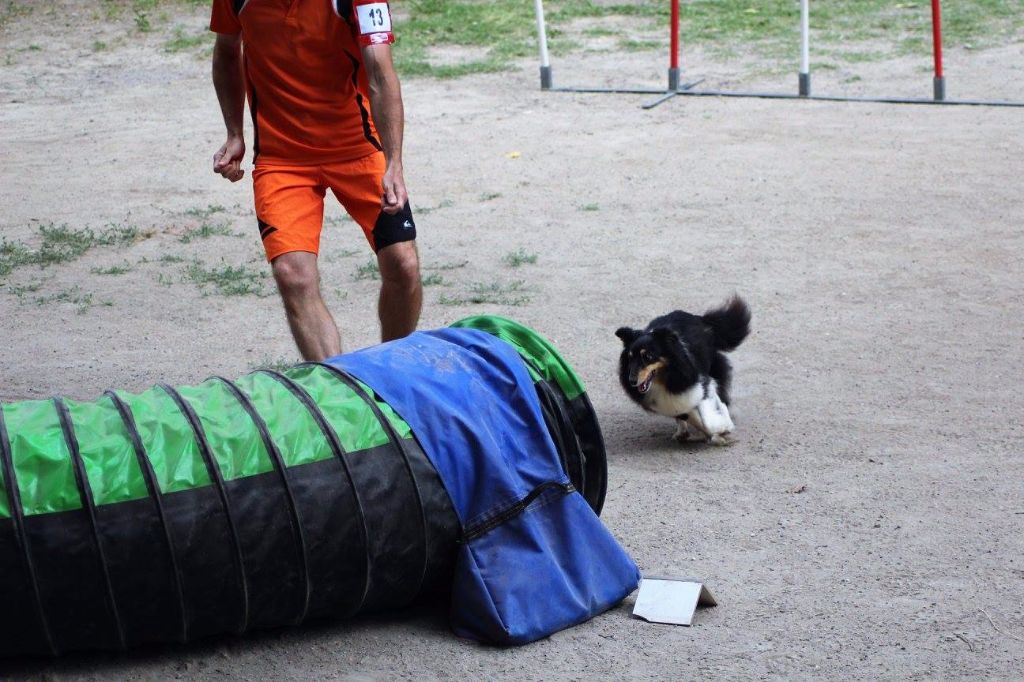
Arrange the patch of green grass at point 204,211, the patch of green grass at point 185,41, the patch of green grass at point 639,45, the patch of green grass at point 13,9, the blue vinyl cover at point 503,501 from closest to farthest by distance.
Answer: the blue vinyl cover at point 503,501 < the patch of green grass at point 204,211 < the patch of green grass at point 639,45 < the patch of green grass at point 185,41 < the patch of green grass at point 13,9

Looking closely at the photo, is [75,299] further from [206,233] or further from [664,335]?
[664,335]

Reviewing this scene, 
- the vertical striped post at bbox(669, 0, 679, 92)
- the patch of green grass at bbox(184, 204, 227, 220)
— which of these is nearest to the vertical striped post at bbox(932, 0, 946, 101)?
the vertical striped post at bbox(669, 0, 679, 92)

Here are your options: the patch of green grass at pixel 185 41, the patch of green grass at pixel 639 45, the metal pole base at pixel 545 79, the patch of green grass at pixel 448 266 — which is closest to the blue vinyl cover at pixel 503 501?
the patch of green grass at pixel 448 266

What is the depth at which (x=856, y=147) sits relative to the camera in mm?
10156

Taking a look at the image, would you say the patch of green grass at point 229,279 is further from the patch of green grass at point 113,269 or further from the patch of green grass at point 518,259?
the patch of green grass at point 518,259

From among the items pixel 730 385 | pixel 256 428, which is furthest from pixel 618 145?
pixel 256 428

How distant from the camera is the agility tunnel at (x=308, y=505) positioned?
3.57 m

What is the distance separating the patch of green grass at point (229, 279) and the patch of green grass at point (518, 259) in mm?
1447

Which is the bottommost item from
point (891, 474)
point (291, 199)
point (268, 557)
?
point (891, 474)

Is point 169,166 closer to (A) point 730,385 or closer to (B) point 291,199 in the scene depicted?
(B) point 291,199

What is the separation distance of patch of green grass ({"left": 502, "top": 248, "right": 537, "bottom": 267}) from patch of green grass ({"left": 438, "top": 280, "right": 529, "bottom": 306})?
14.5 inches

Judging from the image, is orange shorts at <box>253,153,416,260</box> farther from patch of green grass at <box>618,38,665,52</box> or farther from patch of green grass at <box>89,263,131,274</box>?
patch of green grass at <box>618,38,665,52</box>

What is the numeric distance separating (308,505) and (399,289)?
1.82 metres

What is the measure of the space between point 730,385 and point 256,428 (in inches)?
100
